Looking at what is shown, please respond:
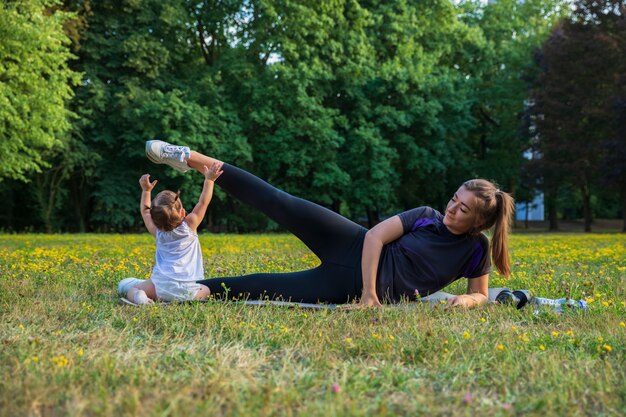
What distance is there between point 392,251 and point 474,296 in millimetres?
787

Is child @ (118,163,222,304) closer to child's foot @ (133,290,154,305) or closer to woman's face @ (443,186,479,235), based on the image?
child's foot @ (133,290,154,305)

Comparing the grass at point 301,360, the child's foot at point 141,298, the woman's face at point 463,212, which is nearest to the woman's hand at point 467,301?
the grass at point 301,360

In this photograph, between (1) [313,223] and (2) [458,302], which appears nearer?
(2) [458,302]

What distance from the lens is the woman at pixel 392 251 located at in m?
5.21

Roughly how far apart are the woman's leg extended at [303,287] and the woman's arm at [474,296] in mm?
829

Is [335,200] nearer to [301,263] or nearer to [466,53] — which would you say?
[466,53]

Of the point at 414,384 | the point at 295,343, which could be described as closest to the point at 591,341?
the point at 414,384

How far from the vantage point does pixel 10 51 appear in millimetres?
21141

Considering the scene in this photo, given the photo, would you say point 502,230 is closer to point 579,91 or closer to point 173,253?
point 173,253

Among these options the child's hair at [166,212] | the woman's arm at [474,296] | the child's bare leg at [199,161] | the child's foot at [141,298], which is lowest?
the child's foot at [141,298]

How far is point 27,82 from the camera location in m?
21.4

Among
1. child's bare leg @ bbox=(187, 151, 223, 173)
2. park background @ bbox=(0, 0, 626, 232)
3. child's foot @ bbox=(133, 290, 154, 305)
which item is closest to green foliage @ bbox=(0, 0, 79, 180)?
park background @ bbox=(0, 0, 626, 232)

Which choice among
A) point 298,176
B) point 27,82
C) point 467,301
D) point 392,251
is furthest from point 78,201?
point 467,301

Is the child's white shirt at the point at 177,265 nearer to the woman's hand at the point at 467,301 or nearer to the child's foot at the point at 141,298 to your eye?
the child's foot at the point at 141,298
